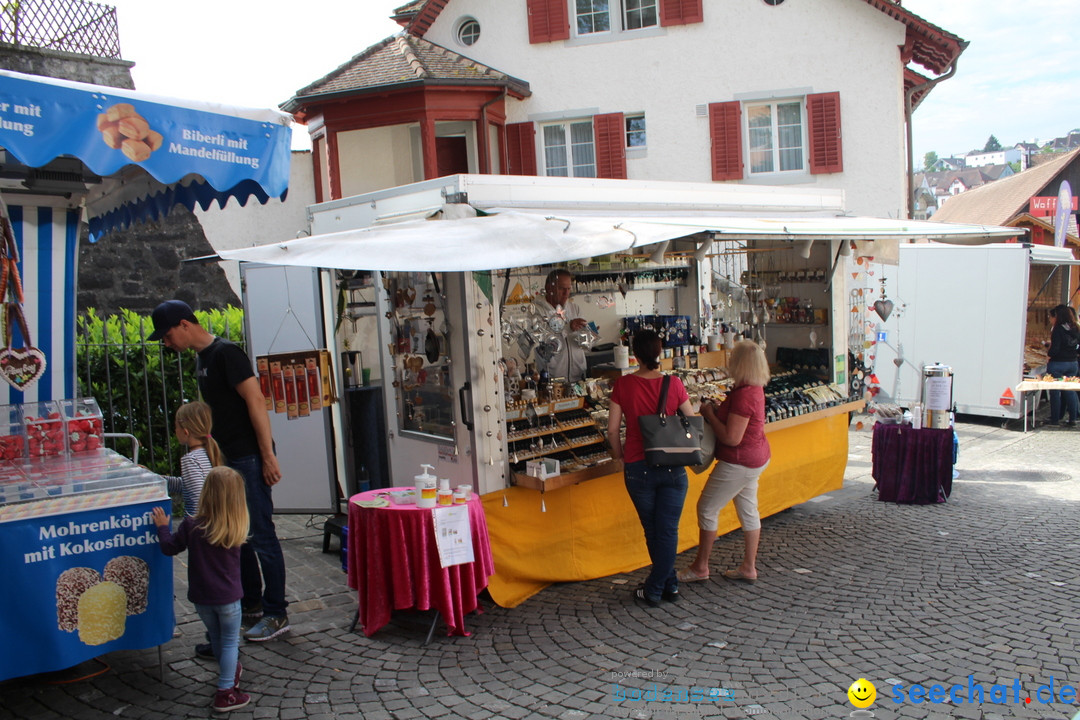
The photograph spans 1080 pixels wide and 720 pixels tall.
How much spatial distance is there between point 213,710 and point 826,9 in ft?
47.5

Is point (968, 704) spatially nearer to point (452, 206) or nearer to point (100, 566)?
point (452, 206)

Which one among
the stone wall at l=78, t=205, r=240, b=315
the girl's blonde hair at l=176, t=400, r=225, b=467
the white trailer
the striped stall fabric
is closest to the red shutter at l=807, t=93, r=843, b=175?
the white trailer

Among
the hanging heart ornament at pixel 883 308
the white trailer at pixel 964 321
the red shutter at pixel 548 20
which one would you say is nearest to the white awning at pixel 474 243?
the hanging heart ornament at pixel 883 308

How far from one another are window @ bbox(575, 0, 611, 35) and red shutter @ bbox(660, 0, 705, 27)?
105 cm

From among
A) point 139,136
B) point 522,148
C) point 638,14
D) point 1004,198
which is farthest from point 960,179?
point 139,136

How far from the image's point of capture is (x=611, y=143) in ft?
48.6

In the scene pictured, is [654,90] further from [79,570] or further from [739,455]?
[79,570]

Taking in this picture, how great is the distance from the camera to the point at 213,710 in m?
3.66

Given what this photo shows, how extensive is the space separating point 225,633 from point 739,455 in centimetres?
311

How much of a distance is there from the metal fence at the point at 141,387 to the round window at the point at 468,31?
10.1 m

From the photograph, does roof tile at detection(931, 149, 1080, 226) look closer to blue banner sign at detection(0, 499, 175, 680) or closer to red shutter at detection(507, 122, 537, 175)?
red shutter at detection(507, 122, 537, 175)

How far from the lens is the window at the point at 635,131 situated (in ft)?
49.3

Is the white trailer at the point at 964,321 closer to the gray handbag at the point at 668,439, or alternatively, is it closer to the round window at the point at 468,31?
the gray handbag at the point at 668,439

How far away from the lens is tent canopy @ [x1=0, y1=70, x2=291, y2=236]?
3.39 meters
